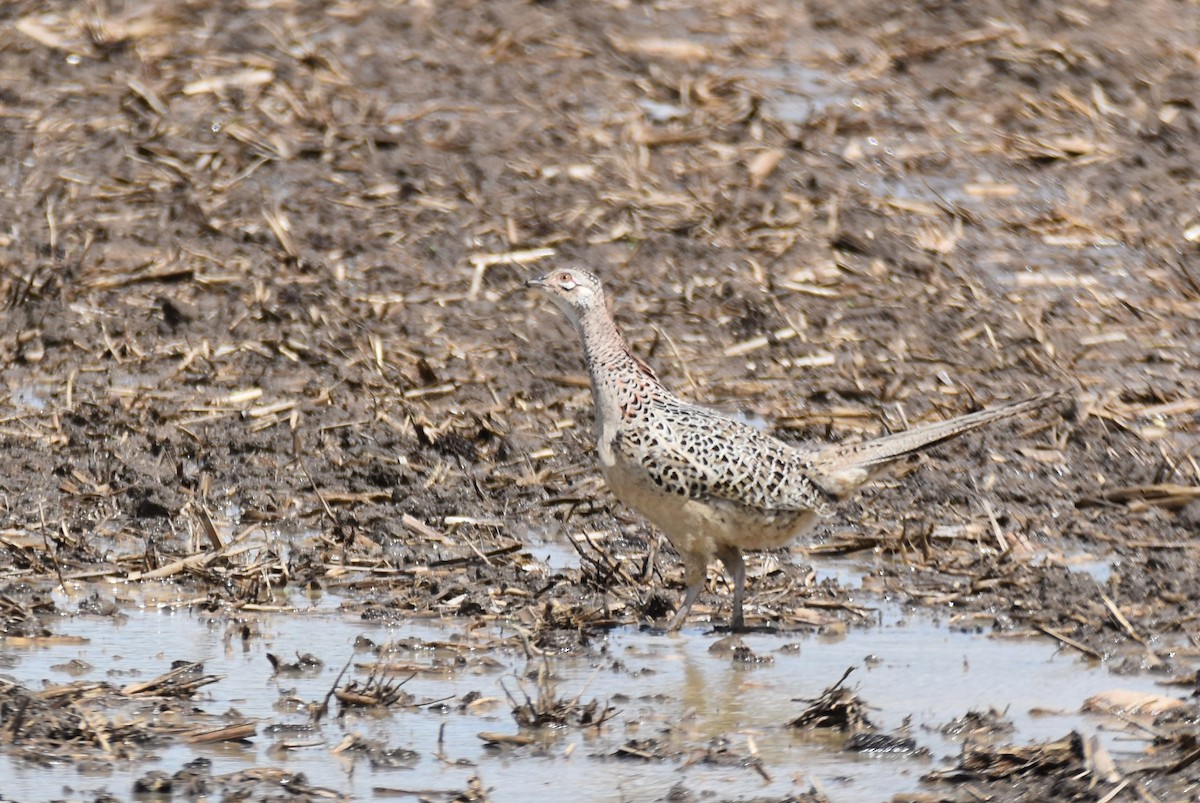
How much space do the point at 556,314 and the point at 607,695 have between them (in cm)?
481

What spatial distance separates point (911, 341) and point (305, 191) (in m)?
3.97

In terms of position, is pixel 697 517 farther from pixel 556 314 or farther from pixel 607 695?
pixel 556 314

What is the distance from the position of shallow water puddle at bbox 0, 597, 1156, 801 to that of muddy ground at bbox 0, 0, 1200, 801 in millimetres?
142

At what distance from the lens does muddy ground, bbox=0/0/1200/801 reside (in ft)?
25.9

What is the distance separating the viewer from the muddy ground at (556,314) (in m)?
7.89

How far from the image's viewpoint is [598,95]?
1452 cm

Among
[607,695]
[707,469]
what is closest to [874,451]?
[707,469]

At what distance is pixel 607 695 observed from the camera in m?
6.65

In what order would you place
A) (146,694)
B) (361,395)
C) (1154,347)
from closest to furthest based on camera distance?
(146,694) < (361,395) < (1154,347)

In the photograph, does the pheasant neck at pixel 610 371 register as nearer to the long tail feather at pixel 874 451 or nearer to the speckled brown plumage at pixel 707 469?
the speckled brown plumage at pixel 707 469

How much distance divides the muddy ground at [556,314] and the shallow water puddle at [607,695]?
14cm

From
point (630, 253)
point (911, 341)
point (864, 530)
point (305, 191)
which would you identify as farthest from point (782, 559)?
point (305, 191)

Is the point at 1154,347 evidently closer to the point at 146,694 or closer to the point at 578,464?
the point at 578,464

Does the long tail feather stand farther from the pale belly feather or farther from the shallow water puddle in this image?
the shallow water puddle
